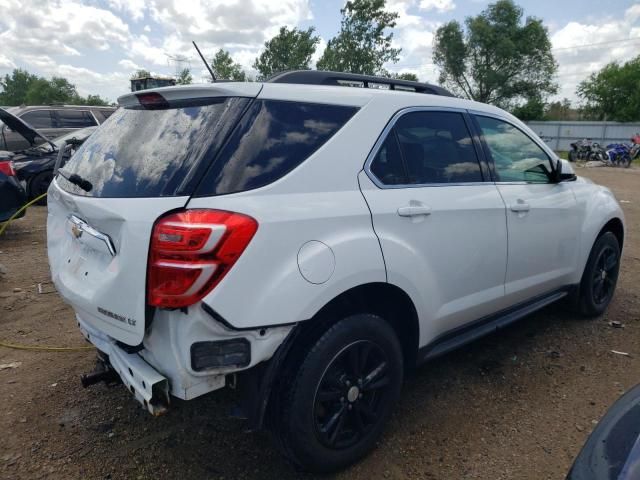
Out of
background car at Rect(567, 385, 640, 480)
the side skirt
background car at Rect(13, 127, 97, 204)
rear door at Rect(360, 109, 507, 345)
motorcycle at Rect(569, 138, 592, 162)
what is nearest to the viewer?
background car at Rect(567, 385, 640, 480)

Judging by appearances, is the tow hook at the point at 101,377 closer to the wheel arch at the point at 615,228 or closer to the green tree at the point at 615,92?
the wheel arch at the point at 615,228

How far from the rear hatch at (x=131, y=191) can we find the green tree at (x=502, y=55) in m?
44.3

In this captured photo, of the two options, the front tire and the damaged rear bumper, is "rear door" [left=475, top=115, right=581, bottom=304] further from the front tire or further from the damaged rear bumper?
the damaged rear bumper

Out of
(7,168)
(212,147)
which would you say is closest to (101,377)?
(212,147)

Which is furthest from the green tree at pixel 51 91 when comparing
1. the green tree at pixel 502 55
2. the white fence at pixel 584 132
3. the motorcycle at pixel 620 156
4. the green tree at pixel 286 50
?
the motorcycle at pixel 620 156

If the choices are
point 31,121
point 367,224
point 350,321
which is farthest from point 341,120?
point 31,121

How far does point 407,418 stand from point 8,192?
5932 mm

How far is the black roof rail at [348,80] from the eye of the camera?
241 centimetres

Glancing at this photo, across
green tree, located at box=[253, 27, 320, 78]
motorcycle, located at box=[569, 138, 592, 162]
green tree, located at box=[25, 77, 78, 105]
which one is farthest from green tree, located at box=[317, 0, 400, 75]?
green tree, located at box=[25, 77, 78, 105]

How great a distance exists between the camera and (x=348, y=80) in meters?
2.63

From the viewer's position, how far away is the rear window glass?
1.89 m

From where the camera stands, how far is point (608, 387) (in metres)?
3.09

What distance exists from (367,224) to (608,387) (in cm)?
A: 214

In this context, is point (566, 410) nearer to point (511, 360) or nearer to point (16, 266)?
point (511, 360)
